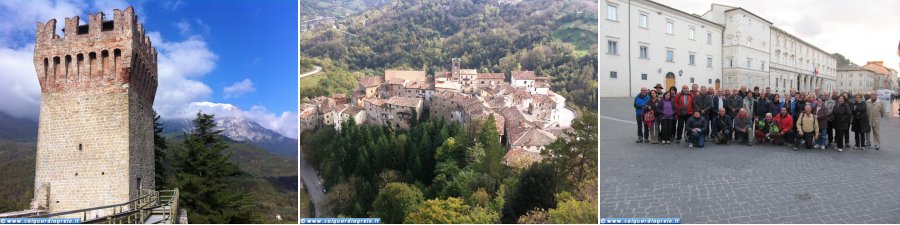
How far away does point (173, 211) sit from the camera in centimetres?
996

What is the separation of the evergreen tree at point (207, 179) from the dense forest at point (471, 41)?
271 inches

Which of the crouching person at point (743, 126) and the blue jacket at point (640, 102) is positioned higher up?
the blue jacket at point (640, 102)

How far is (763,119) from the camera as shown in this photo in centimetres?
871

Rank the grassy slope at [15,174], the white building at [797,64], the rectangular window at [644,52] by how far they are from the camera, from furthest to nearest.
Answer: the white building at [797,64], the rectangular window at [644,52], the grassy slope at [15,174]

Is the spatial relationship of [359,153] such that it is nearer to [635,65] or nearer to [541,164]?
[541,164]

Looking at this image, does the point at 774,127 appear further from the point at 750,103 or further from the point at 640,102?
the point at 640,102

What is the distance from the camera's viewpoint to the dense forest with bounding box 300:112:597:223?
717 centimetres

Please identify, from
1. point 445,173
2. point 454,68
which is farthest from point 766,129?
point 445,173

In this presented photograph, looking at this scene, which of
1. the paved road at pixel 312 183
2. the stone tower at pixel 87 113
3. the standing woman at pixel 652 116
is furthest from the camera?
the stone tower at pixel 87 113

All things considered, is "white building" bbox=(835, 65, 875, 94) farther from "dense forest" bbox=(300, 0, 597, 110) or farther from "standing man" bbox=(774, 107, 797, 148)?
"dense forest" bbox=(300, 0, 597, 110)

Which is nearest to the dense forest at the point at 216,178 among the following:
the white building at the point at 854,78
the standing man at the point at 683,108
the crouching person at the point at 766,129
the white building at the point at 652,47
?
the standing man at the point at 683,108

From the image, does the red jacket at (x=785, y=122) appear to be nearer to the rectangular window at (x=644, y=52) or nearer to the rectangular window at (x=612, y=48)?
the rectangular window at (x=612, y=48)

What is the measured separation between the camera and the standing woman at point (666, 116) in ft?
26.9

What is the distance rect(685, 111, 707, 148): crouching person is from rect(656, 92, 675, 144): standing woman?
0.31 m
